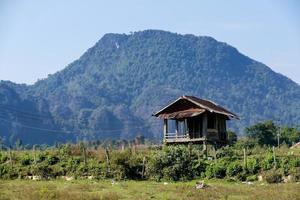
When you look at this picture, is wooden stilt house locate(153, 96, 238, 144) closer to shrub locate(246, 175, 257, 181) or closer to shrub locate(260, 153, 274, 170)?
shrub locate(260, 153, 274, 170)

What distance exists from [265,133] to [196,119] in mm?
24573

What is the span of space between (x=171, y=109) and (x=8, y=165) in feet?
51.3

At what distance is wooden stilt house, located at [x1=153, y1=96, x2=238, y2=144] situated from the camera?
140 feet

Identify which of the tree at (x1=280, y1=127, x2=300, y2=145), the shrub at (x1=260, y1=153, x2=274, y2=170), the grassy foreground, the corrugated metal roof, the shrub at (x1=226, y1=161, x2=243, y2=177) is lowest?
the grassy foreground

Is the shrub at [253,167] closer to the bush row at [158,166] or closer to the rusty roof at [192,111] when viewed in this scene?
the bush row at [158,166]

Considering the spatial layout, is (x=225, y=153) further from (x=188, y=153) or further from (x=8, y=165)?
(x=8, y=165)

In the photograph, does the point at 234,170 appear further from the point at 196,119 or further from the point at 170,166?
the point at 196,119

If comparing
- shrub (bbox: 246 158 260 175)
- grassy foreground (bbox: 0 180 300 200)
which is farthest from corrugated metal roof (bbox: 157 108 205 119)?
grassy foreground (bbox: 0 180 300 200)

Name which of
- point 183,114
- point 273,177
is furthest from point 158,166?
point 183,114

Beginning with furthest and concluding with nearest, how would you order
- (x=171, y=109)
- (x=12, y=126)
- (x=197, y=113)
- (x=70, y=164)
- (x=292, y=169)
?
(x=12, y=126) < (x=171, y=109) < (x=197, y=113) < (x=70, y=164) < (x=292, y=169)

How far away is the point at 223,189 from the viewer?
904 inches

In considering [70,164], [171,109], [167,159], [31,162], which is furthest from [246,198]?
[171,109]

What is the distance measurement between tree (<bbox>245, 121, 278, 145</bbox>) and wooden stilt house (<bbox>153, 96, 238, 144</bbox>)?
814 inches

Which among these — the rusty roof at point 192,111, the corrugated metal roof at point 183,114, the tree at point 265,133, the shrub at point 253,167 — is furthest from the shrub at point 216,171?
the tree at point 265,133
